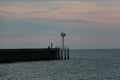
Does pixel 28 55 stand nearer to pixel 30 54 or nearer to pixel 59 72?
pixel 30 54

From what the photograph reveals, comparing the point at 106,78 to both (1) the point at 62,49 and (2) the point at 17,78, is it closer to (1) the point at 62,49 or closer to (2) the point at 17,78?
→ (2) the point at 17,78

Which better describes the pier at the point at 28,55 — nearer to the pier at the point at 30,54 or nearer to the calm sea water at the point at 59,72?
the pier at the point at 30,54

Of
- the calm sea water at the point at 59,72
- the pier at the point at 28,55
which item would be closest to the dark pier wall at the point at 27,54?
the pier at the point at 28,55

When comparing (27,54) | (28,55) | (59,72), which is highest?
(27,54)

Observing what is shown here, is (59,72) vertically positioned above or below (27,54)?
below

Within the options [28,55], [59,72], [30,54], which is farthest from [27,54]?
[59,72]

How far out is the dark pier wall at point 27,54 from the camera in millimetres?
85825

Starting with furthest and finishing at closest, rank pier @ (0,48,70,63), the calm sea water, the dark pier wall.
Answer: pier @ (0,48,70,63) → the dark pier wall → the calm sea water

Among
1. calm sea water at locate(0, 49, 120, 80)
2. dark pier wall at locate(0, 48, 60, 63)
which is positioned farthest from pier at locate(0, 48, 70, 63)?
calm sea water at locate(0, 49, 120, 80)

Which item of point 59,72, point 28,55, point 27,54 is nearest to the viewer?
point 59,72

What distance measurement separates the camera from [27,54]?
311 ft

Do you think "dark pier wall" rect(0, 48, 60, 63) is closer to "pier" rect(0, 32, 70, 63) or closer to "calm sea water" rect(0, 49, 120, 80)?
"pier" rect(0, 32, 70, 63)

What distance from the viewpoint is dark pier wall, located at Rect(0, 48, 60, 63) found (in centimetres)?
8582

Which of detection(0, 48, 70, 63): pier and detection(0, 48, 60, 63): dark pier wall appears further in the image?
detection(0, 48, 70, 63): pier
